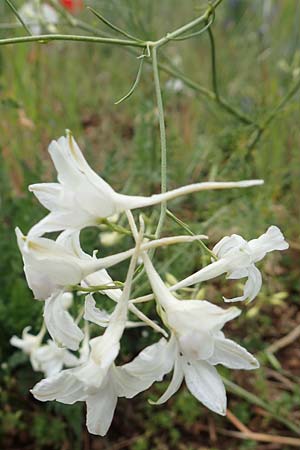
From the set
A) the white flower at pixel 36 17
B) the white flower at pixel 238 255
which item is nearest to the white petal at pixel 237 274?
the white flower at pixel 238 255

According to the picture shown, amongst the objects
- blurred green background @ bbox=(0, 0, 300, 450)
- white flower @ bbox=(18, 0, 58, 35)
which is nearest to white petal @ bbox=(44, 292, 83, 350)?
blurred green background @ bbox=(0, 0, 300, 450)

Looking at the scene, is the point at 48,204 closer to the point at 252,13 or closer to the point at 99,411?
the point at 99,411

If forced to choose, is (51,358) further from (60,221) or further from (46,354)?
(60,221)

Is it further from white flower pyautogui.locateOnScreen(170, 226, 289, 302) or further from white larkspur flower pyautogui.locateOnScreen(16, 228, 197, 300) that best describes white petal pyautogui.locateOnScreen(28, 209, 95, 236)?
white flower pyautogui.locateOnScreen(170, 226, 289, 302)

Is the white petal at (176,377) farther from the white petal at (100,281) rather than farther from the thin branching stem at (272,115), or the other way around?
the thin branching stem at (272,115)

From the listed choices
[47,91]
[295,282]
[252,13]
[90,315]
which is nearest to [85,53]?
[47,91]

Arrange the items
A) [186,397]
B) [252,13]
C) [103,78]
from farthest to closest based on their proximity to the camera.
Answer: [103,78] < [252,13] < [186,397]
